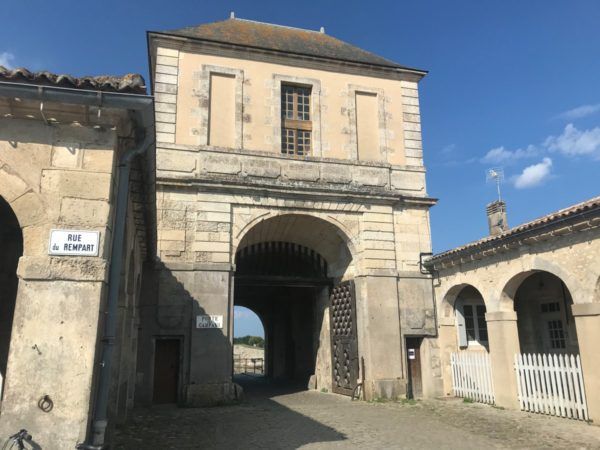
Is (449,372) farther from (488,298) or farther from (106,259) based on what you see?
(106,259)

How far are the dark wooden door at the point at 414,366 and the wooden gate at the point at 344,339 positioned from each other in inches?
57.8

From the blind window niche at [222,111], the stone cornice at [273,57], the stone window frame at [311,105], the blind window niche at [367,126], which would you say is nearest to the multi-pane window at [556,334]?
the blind window niche at [367,126]

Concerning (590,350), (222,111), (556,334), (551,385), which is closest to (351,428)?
(590,350)

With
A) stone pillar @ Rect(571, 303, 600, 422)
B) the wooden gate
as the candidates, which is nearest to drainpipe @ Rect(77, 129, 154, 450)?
stone pillar @ Rect(571, 303, 600, 422)

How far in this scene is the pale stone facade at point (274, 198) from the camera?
37.5 ft

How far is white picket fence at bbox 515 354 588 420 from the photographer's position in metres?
8.85

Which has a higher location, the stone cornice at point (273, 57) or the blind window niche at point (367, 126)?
the stone cornice at point (273, 57)

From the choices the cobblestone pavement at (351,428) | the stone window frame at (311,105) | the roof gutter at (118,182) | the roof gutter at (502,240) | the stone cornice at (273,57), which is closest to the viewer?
the roof gutter at (118,182)

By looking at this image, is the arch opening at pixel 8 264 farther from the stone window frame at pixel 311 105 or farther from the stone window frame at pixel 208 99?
the stone window frame at pixel 311 105

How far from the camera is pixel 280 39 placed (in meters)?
15.4

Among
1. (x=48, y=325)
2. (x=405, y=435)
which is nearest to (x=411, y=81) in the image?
(x=405, y=435)

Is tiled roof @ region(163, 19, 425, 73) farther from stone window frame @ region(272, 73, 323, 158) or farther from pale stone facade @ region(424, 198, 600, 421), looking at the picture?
pale stone facade @ region(424, 198, 600, 421)

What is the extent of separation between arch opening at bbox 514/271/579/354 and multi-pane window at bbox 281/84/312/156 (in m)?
6.83

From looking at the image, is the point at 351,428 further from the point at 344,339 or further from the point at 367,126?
the point at 367,126
